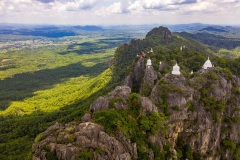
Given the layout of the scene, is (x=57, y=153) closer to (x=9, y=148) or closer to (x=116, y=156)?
(x=116, y=156)

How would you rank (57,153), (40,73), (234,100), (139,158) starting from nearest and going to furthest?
(57,153) < (139,158) < (234,100) < (40,73)

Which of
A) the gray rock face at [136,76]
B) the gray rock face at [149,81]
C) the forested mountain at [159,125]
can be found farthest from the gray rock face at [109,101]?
the gray rock face at [136,76]

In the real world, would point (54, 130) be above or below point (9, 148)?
above

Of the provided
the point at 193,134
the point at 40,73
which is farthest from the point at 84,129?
the point at 40,73

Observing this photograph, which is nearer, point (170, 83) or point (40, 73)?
point (170, 83)

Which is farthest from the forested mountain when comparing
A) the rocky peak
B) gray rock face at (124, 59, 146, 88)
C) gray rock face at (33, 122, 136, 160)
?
the rocky peak

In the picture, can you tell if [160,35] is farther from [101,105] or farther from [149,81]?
[101,105]

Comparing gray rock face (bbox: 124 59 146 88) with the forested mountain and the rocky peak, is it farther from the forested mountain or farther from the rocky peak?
the rocky peak

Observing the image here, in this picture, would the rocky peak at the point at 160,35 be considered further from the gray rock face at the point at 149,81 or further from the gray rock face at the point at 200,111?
the gray rock face at the point at 200,111

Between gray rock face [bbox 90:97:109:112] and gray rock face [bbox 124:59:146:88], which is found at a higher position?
gray rock face [bbox 90:97:109:112]
